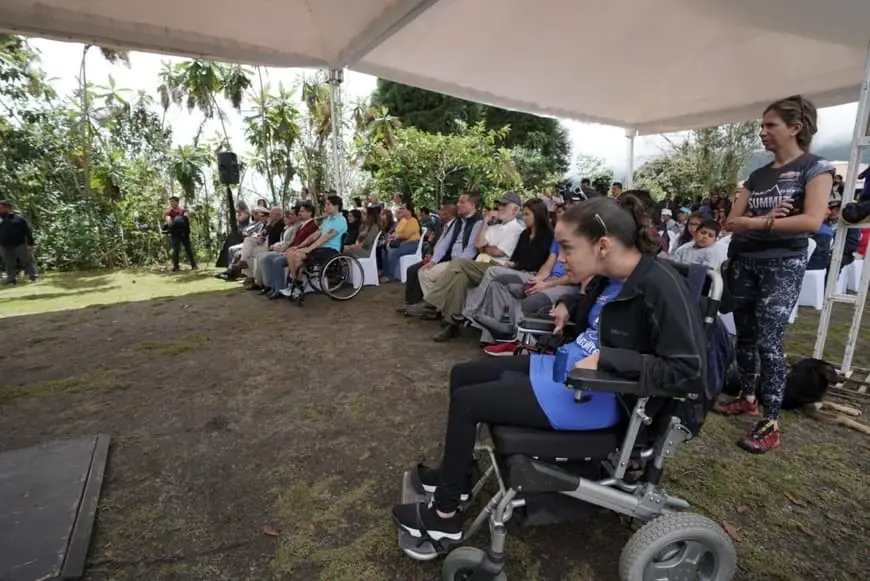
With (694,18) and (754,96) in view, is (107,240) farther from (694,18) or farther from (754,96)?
(754,96)

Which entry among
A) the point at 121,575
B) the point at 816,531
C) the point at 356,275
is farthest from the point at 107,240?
the point at 816,531

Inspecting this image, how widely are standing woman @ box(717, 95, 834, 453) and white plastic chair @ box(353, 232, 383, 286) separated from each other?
453 centimetres

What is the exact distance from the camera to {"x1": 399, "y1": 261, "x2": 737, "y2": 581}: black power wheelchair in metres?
1.21

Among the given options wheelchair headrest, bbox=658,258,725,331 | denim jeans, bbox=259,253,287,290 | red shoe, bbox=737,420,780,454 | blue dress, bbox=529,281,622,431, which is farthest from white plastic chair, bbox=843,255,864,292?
denim jeans, bbox=259,253,287,290

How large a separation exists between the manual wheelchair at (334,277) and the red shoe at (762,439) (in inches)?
164

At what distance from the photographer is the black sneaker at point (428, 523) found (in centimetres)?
139

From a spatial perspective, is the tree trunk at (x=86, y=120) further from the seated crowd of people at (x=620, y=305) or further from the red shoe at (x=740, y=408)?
the red shoe at (x=740, y=408)

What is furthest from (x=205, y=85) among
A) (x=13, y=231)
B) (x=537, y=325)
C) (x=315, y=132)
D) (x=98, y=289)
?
(x=537, y=325)

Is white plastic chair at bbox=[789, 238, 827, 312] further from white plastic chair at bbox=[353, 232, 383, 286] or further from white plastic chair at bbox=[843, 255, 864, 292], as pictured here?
white plastic chair at bbox=[353, 232, 383, 286]

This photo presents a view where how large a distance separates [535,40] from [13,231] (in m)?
8.53

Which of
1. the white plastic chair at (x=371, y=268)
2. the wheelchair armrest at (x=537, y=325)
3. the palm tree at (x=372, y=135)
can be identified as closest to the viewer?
the wheelchair armrest at (x=537, y=325)

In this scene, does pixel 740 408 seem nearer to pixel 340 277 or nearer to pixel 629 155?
pixel 340 277

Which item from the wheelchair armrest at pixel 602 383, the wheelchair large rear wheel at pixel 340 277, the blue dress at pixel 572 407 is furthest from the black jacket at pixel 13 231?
the wheelchair armrest at pixel 602 383

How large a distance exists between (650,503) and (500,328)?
Result: 216 cm
